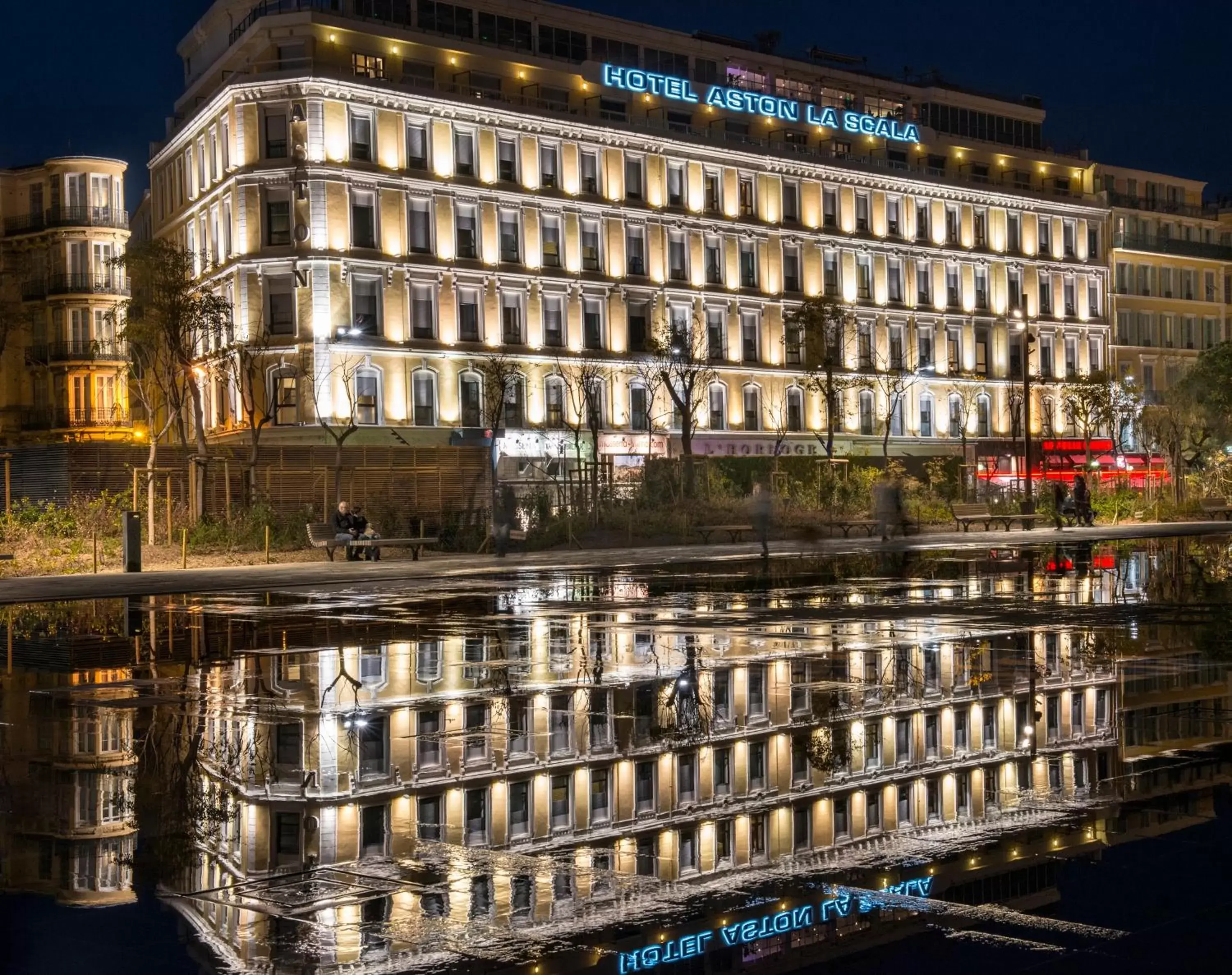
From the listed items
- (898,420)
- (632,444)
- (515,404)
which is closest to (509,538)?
(515,404)

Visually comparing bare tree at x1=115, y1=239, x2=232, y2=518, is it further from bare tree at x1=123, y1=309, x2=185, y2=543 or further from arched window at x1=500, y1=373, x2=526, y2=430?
arched window at x1=500, y1=373, x2=526, y2=430

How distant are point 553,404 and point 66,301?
2480 cm

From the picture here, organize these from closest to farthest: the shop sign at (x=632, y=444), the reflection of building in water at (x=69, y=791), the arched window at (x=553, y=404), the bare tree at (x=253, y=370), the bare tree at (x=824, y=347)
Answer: the reflection of building in water at (x=69, y=791) < the bare tree at (x=253, y=370) < the bare tree at (x=824, y=347) < the arched window at (x=553, y=404) < the shop sign at (x=632, y=444)

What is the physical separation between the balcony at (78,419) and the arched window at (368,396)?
1624cm

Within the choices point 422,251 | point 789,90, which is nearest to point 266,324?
point 422,251

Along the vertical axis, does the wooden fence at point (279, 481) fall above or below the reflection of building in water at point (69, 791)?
above

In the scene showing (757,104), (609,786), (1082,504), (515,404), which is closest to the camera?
(609,786)

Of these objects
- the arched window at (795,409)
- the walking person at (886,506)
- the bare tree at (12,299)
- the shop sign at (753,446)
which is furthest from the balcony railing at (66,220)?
the walking person at (886,506)

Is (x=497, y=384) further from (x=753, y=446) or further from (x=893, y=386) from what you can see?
(x=893, y=386)

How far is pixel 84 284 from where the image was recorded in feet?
238

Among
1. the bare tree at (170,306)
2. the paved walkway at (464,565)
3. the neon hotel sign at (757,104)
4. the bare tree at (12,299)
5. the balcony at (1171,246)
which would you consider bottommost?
the paved walkway at (464,565)

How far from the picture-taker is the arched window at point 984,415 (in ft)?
280

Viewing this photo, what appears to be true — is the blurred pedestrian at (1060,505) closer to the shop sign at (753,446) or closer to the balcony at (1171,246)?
the shop sign at (753,446)

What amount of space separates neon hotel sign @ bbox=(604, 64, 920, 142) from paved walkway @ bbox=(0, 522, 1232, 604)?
35582mm
